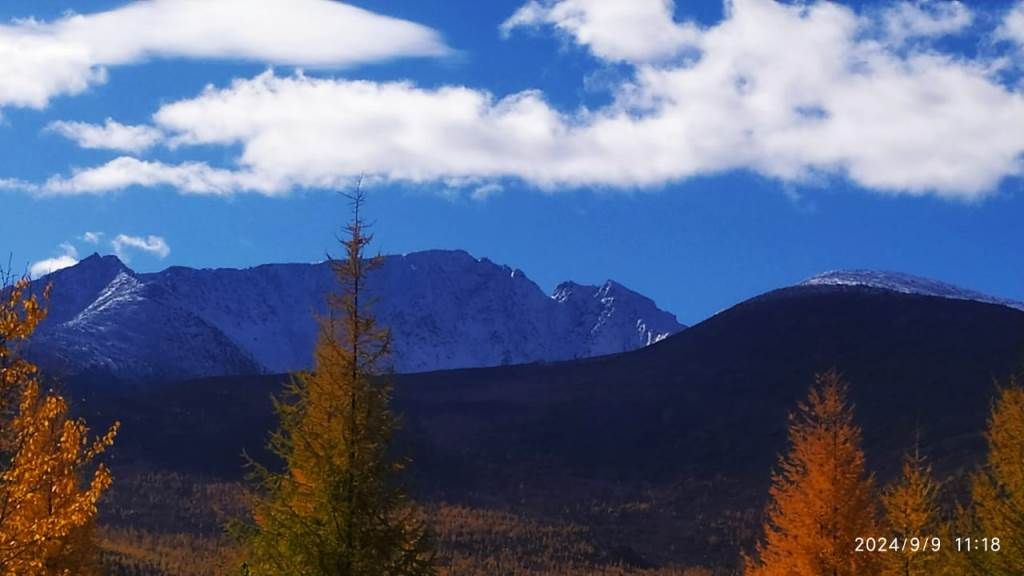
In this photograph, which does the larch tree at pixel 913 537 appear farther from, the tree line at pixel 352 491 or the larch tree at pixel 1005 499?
the larch tree at pixel 1005 499

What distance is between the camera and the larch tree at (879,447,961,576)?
21.9 m

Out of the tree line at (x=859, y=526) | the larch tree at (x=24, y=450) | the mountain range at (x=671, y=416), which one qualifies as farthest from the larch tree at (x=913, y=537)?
the mountain range at (x=671, y=416)

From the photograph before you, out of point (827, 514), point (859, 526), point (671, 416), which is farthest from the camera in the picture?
point (671, 416)

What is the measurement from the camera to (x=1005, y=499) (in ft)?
72.8

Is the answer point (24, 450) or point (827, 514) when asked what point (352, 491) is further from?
point (827, 514)

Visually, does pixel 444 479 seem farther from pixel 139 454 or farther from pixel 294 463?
pixel 294 463

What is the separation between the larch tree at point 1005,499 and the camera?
816 inches

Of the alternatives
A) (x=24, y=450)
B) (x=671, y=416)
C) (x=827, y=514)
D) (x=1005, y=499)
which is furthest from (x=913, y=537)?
(x=671, y=416)

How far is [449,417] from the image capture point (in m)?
123

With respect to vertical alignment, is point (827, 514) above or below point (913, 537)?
above

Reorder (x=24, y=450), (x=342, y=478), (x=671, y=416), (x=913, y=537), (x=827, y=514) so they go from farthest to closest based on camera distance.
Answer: (x=671, y=416) < (x=913, y=537) < (x=827, y=514) < (x=342, y=478) < (x=24, y=450)

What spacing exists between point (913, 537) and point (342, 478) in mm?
11734

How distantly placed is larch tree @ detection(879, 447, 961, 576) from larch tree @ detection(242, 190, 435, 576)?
9.56 meters

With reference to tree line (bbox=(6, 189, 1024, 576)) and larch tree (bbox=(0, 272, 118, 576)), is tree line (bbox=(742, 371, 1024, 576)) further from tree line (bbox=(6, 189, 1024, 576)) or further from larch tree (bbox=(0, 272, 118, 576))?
larch tree (bbox=(0, 272, 118, 576))
